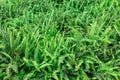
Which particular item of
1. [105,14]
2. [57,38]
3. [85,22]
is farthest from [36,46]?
[105,14]

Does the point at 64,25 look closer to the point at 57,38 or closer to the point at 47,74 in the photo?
the point at 57,38

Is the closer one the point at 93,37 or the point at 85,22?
the point at 93,37

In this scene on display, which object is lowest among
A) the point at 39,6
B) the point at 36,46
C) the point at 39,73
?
the point at 39,73

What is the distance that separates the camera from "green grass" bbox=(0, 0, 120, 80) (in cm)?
277

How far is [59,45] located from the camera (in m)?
2.89

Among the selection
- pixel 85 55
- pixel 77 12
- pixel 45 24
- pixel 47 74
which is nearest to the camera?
pixel 47 74

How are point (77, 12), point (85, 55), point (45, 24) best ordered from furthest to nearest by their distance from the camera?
point (77, 12)
point (45, 24)
point (85, 55)

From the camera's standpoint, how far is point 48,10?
3.82m

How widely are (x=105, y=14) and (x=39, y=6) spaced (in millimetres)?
986

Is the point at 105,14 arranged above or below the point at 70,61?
above

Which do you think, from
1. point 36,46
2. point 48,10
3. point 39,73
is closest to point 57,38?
point 36,46

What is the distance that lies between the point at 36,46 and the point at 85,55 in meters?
0.57

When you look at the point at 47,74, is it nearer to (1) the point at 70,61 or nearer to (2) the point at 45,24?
(1) the point at 70,61

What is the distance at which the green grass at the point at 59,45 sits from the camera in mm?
2766
